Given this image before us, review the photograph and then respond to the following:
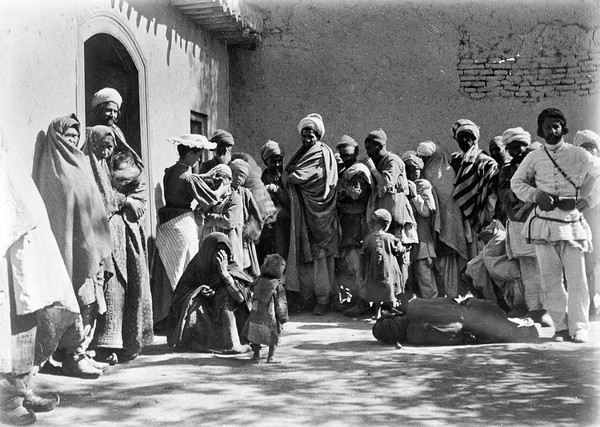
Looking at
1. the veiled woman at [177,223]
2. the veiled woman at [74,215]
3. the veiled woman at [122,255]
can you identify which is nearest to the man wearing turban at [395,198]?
the veiled woman at [177,223]

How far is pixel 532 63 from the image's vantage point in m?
11.1

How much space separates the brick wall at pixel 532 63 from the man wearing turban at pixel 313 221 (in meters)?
3.65

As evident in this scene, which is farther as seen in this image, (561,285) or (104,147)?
(561,285)

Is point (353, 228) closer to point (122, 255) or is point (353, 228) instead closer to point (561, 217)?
point (561, 217)

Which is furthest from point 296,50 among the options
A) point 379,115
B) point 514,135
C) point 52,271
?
point 52,271

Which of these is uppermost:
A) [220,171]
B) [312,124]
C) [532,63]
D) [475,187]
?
[532,63]

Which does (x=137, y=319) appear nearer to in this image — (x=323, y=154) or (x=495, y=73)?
(x=323, y=154)

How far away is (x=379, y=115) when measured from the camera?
443 inches

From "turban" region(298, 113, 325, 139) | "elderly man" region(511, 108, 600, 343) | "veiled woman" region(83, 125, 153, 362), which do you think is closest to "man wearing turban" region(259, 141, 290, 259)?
"turban" region(298, 113, 325, 139)

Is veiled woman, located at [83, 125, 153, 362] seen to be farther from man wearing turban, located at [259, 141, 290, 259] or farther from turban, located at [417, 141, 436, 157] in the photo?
turban, located at [417, 141, 436, 157]

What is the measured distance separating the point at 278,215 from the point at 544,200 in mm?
3001

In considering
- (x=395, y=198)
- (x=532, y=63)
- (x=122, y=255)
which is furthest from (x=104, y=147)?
(x=532, y=63)

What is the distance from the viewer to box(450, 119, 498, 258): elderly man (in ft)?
27.4

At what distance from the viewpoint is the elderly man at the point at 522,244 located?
718 centimetres
